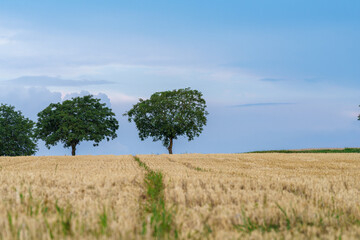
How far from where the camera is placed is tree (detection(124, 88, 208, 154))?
2228 inches

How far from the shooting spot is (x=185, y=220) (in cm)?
352

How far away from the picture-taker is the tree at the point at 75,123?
54219mm

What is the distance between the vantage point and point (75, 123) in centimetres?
5459

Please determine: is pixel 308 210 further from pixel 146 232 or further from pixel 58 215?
pixel 58 215

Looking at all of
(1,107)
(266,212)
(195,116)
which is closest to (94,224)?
(266,212)

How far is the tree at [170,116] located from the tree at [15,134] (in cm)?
1742

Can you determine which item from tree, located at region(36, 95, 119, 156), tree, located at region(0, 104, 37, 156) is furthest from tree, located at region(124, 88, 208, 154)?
tree, located at region(0, 104, 37, 156)

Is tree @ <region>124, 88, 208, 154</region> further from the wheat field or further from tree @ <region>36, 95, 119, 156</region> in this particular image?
the wheat field

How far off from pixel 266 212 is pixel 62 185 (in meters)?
3.89

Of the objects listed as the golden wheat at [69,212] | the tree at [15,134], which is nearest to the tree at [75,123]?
the tree at [15,134]

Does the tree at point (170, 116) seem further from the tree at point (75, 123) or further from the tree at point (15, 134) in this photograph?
the tree at point (15, 134)

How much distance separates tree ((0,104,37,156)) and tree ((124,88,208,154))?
1742 cm

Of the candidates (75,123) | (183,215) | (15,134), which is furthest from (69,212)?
(15,134)

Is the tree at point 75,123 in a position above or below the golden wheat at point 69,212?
above
